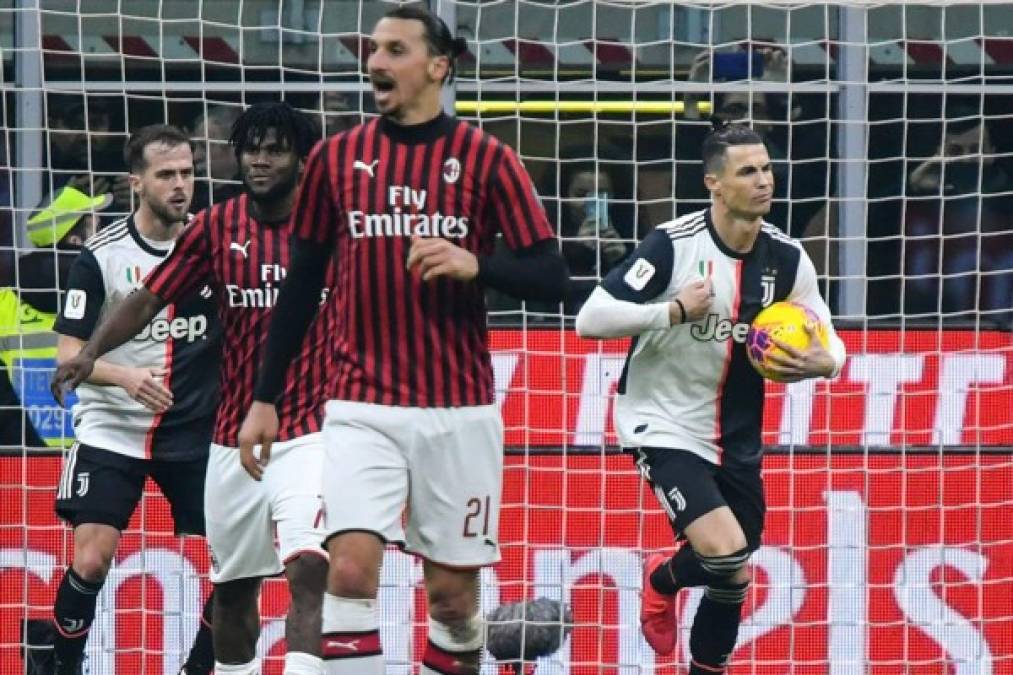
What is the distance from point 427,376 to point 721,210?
93.7 inches

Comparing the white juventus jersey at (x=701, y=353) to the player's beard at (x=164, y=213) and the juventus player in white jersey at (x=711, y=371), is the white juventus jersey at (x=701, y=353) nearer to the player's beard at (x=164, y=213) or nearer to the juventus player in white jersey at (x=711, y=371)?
the juventus player in white jersey at (x=711, y=371)

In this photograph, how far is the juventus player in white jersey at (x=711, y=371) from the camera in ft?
25.7

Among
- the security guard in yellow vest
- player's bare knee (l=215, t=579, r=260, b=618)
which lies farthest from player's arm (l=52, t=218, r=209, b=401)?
the security guard in yellow vest

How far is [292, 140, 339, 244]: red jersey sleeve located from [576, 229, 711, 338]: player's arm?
188 centimetres

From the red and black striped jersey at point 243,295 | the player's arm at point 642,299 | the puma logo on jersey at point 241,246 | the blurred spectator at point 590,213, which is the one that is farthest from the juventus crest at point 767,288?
the puma logo on jersey at point 241,246

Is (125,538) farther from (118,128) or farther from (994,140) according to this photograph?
(994,140)

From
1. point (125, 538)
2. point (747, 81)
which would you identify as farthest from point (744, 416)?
point (125, 538)

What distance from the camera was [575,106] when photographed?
377 inches

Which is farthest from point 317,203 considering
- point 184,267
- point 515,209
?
point 184,267

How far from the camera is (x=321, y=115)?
9477 millimetres

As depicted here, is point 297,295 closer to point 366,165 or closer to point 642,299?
point 366,165

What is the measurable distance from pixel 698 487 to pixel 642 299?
690mm

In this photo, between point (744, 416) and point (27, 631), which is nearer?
point (744, 416)

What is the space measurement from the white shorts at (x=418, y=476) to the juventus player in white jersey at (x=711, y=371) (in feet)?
5.90
